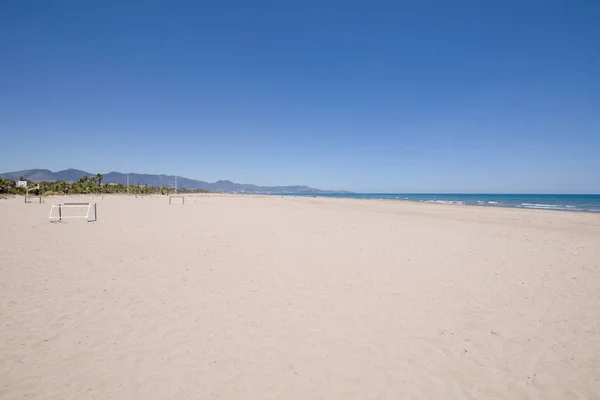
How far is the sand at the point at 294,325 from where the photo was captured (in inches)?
144

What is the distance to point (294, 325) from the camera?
5.11m

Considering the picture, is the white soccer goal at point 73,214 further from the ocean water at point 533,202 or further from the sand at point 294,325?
the ocean water at point 533,202

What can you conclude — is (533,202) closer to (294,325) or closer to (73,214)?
(294,325)

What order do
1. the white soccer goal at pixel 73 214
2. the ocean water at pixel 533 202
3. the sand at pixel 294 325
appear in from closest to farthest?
the sand at pixel 294 325, the white soccer goal at pixel 73 214, the ocean water at pixel 533 202

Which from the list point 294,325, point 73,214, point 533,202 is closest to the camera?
point 294,325

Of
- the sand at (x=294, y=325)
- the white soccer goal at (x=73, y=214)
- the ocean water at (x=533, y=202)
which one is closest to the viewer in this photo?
the sand at (x=294, y=325)

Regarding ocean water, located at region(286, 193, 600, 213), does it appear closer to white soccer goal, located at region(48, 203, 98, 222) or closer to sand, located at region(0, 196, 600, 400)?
sand, located at region(0, 196, 600, 400)

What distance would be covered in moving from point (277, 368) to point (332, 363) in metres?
0.76

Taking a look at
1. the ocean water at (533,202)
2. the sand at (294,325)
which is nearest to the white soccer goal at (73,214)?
the sand at (294,325)

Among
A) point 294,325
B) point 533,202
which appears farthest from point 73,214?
point 533,202

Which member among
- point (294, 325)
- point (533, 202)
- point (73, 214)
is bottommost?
point (294, 325)

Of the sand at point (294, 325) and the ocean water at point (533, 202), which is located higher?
the ocean water at point (533, 202)

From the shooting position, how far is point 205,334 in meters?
4.75

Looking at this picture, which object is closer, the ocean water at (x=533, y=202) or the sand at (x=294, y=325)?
the sand at (x=294, y=325)
